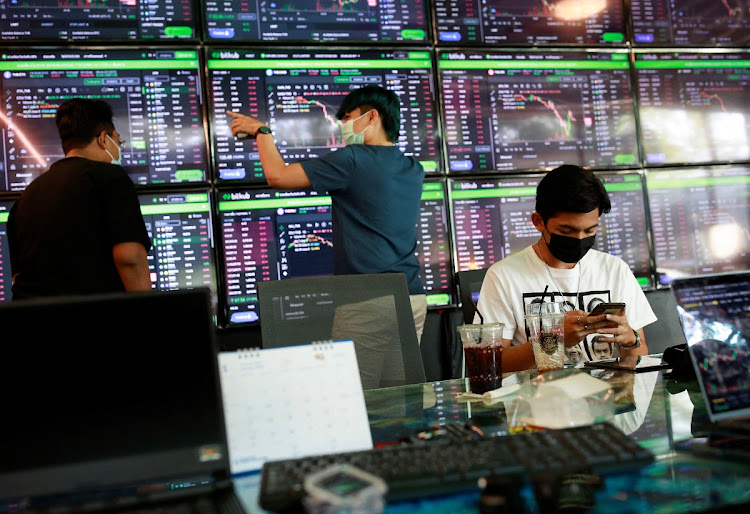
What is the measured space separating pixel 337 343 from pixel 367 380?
658mm

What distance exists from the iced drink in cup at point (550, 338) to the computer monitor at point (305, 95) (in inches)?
67.8

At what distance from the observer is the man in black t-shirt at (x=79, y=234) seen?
7.39 feet

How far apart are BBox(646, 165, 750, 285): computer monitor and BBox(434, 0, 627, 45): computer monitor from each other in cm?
77

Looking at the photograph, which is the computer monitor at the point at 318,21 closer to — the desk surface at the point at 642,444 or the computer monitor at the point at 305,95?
the computer monitor at the point at 305,95

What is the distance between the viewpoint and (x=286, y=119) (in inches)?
126

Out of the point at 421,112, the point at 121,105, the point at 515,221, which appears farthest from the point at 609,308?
the point at 121,105

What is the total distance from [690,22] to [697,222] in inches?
41.7

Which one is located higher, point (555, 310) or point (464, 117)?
point (464, 117)

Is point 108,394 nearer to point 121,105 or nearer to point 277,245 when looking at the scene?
point 277,245

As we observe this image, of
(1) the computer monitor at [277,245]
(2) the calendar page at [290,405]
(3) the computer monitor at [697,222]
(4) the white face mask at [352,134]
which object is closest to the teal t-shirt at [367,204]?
(4) the white face mask at [352,134]

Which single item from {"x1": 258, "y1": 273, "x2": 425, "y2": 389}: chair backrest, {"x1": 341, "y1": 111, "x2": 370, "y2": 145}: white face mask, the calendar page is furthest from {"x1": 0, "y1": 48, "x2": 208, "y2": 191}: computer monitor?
the calendar page

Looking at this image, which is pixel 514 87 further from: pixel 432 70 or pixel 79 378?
pixel 79 378

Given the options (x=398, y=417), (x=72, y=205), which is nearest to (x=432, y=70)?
(x=72, y=205)

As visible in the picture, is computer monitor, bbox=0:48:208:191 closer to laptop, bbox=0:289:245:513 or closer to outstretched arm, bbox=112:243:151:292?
outstretched arm, bbox=112:243:151:292
